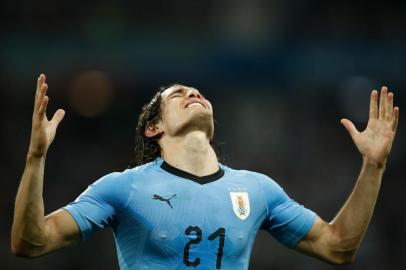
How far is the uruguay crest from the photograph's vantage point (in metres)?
4.45

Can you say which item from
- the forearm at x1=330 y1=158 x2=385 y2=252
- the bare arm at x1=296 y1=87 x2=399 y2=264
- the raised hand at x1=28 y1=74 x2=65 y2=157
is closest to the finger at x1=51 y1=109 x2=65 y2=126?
the raised hand at x1=28 y1=74 x2=65 y2=157

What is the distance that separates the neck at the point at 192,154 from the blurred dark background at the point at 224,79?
6548 mm

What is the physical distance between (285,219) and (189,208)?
0.67m

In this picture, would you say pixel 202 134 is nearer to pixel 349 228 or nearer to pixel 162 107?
pixel 162 107

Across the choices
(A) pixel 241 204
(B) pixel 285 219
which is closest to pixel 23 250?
(A) pixel 241 204

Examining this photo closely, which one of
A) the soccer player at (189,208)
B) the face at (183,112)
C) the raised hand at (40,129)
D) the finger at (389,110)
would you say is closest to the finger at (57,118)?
the soccer player at (189,208)

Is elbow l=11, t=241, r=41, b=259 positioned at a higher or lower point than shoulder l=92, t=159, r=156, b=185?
lower

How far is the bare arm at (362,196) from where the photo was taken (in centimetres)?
450

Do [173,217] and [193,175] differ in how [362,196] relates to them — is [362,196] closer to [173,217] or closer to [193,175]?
[193,175]

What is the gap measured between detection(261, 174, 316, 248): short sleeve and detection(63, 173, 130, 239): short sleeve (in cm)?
89

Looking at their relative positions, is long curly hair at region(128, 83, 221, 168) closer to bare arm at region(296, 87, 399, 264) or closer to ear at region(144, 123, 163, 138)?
ear at region(144, 123, 163, 138)

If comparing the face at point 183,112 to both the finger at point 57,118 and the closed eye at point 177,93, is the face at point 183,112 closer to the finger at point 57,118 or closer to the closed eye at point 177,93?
the closed eye at point 177,93

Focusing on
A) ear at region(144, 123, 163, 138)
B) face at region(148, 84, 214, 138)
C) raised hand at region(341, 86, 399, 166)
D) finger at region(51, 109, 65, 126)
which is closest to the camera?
finger at region(51, 109, 65, 126)

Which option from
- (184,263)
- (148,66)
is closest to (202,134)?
(184,263)
